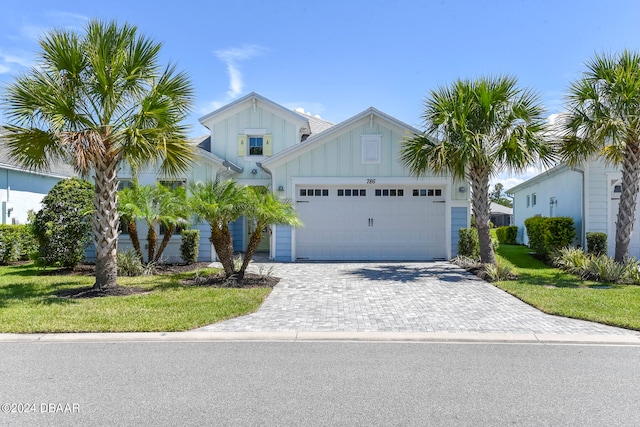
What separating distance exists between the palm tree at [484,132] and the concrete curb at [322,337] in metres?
6.20

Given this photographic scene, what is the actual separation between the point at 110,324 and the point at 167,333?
3.57 ft

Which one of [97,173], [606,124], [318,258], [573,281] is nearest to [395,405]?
[97,173]

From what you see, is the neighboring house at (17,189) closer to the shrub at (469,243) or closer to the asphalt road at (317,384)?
the asphalt road at (317,384)

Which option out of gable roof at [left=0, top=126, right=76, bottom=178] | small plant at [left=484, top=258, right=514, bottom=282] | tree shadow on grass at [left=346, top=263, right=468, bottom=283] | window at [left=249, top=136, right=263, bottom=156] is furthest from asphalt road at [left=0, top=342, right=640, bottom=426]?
gable roof at [left=0, top=126, right=76, bottom=178]

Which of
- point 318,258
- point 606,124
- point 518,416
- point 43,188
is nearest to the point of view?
point 518,416

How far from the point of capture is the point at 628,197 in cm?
1139

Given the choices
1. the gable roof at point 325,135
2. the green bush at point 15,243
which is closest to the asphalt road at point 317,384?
the gable roof at point 325,135

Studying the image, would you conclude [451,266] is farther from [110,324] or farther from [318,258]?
[110,324]

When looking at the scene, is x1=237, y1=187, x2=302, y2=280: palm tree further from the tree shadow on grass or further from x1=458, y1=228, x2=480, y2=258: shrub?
x1=458, y1=228, x2=480, y2=258: shrub

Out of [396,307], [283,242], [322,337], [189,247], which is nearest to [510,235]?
[283,242]

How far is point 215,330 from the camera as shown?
6.57 meters

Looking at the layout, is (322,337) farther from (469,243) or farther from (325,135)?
(325,135)

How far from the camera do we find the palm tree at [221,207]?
395 inches

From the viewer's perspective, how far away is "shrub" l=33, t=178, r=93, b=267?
12.2 meters
